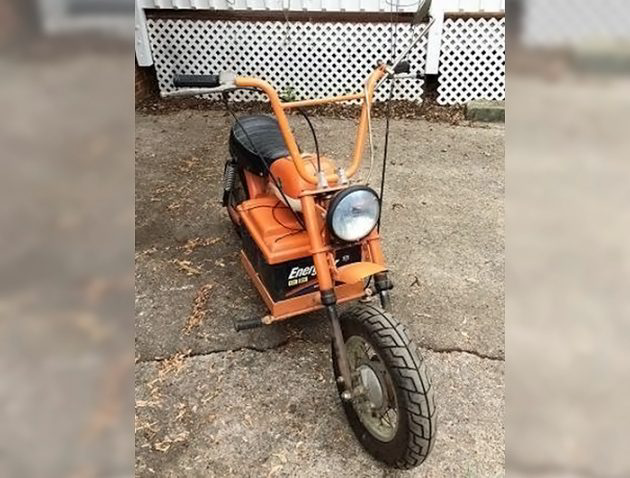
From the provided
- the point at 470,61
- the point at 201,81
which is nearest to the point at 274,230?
the point at 201,81

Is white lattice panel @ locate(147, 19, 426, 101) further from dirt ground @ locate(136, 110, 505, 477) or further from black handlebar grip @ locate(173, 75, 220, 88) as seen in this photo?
black handlebar grip @ locate(173, 75, 220, 88)

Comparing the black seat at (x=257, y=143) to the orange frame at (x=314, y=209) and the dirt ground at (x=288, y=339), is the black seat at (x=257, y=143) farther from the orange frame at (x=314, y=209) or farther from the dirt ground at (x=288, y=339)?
the dirt ground at (x=288, y=339)

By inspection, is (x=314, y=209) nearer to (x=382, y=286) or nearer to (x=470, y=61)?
(x=382, y=286)

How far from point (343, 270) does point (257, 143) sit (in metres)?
0.97

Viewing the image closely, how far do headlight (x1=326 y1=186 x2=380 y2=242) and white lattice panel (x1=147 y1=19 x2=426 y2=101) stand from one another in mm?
3831

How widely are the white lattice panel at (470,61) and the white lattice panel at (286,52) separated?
25 cm

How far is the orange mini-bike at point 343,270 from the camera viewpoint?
2.04 meters

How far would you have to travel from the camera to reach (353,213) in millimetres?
2203

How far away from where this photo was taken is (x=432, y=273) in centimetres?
334

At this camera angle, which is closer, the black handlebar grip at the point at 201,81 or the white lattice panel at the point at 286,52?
the black handlebar grip at the point at 201,81

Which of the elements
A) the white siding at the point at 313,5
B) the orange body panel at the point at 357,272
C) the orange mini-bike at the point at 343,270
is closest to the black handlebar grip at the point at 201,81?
Answer: the orange mini-bike at the point at 343,270
